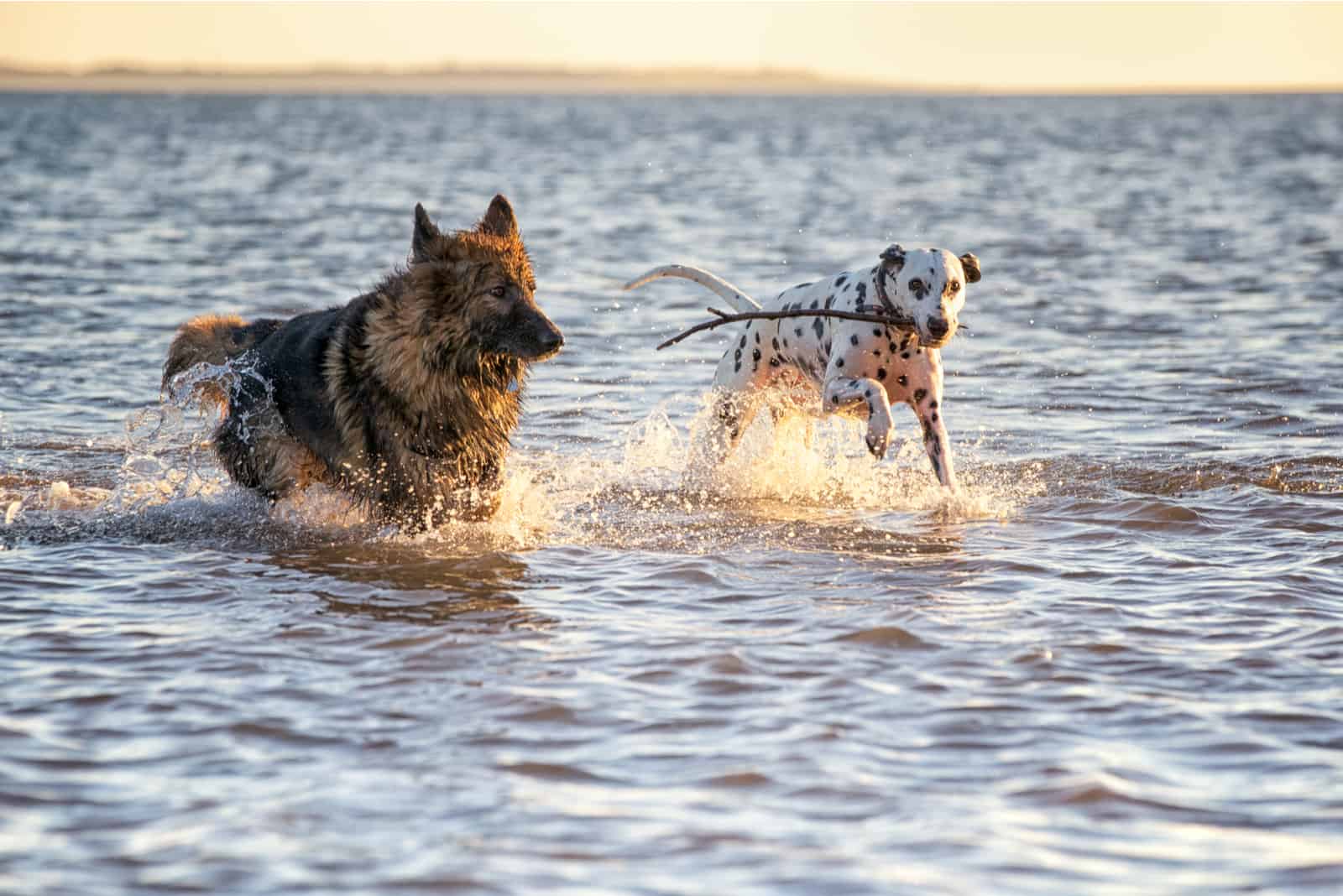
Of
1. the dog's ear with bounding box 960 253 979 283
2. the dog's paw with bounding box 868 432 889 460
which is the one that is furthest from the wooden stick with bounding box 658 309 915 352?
the dog's paw with bounding box 868 432 889 460

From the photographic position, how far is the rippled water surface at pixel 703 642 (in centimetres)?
476

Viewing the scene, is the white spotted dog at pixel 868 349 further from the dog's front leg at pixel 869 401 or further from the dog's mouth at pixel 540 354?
the dog's mouth at pixel 540 354

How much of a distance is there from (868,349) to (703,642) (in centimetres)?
283

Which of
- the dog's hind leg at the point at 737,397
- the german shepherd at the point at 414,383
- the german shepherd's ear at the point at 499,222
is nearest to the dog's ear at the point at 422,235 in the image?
the german shepherd at the point at 414,383

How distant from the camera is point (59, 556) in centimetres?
819

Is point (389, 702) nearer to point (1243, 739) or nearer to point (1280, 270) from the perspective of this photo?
point (1243, 739)

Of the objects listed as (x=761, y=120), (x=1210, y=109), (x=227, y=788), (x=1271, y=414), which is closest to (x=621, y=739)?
(x=227, y=788)

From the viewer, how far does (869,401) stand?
8.79 metres

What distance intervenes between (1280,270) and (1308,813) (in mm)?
18309

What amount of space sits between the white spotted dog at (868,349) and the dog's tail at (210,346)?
2346 mm

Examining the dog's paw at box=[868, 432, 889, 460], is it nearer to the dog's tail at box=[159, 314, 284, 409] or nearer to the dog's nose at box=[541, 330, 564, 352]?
the dog's nose at box=[541, 330, 564, 352]

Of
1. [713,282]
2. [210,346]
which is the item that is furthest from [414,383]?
[713,282]

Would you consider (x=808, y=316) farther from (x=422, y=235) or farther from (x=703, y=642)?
(x=703, y=642)

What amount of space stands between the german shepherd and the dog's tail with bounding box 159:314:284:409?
289mm
